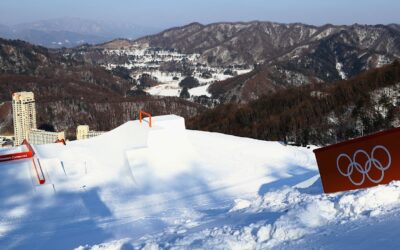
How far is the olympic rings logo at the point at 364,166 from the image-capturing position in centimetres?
830

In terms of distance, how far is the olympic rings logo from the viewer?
8297mm

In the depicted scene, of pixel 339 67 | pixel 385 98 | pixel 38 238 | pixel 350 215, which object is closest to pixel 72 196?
pixel 38 238

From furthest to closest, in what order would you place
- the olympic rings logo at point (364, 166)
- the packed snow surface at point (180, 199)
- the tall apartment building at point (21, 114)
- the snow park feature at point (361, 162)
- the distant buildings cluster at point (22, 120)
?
the tall apartment building at point (21, 114) → the distant buildings cluster at point (22, 120) → the olympic rings logo at point (364, 166) → the snow park feature at point (361, 162) → the packed snow surface at point (180, 199)

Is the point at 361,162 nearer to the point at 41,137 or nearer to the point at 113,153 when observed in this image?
the point at 113,153

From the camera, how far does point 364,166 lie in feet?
28.1

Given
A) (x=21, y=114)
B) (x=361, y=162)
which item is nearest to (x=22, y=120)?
(x=21, y=114)

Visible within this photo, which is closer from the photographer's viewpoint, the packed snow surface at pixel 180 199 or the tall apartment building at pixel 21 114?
the packed snow surface at pixel 180 199

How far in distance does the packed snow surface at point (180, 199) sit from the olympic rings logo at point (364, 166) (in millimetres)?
467

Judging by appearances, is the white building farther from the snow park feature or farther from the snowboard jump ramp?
the snow park feature

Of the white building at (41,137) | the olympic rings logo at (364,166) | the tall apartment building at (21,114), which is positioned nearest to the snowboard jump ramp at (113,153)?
the olympic rings logo at (364,166)

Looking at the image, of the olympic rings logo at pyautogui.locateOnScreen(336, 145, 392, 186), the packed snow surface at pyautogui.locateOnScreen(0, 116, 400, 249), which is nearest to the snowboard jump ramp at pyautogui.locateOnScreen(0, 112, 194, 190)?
the packed snow surface at pyautogui.locateOnScreen(0, 116, 400, 249)

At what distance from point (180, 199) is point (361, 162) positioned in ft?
20.7

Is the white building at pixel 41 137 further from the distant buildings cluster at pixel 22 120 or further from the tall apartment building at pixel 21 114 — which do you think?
the tall apartment building at pixel 21 114

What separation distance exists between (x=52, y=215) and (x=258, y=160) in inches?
286
